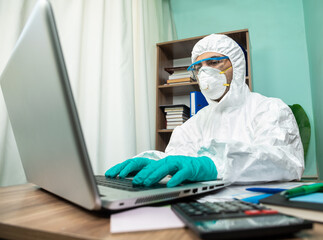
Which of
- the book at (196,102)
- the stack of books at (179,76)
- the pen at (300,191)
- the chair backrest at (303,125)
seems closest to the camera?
the pen at (300,191)

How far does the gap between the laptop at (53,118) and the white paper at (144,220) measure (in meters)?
0.02

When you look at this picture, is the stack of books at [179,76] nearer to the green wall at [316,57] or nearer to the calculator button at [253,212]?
the green wall at [316,57]

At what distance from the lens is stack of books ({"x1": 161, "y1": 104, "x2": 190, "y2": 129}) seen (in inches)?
83.7

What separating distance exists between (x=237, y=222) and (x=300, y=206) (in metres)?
0.14

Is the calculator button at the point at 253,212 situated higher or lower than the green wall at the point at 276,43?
lower

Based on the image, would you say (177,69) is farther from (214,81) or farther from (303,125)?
(303,125)

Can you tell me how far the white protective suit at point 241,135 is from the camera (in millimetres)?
802

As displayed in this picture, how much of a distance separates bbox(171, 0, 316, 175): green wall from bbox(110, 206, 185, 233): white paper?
2035 mm

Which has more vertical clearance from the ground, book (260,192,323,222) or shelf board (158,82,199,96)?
shelf board (158,82,199,96)

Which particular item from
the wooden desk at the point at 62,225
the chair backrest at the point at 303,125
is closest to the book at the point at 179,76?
the chair backrest at the point at 303,125

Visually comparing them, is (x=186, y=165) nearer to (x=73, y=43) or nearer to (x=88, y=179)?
(x=88, y=179)

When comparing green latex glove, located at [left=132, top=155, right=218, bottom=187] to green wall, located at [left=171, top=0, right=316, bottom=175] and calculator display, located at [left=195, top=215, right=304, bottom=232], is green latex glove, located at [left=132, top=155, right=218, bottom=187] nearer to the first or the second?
calculator display, located at [left=195, top=215, right=304, bottom=232]

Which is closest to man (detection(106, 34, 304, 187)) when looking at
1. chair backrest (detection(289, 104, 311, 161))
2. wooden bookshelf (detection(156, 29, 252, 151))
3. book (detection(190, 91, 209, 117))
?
book (detection(190, 91, 209, 117))

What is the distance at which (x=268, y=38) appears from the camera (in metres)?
2.26
